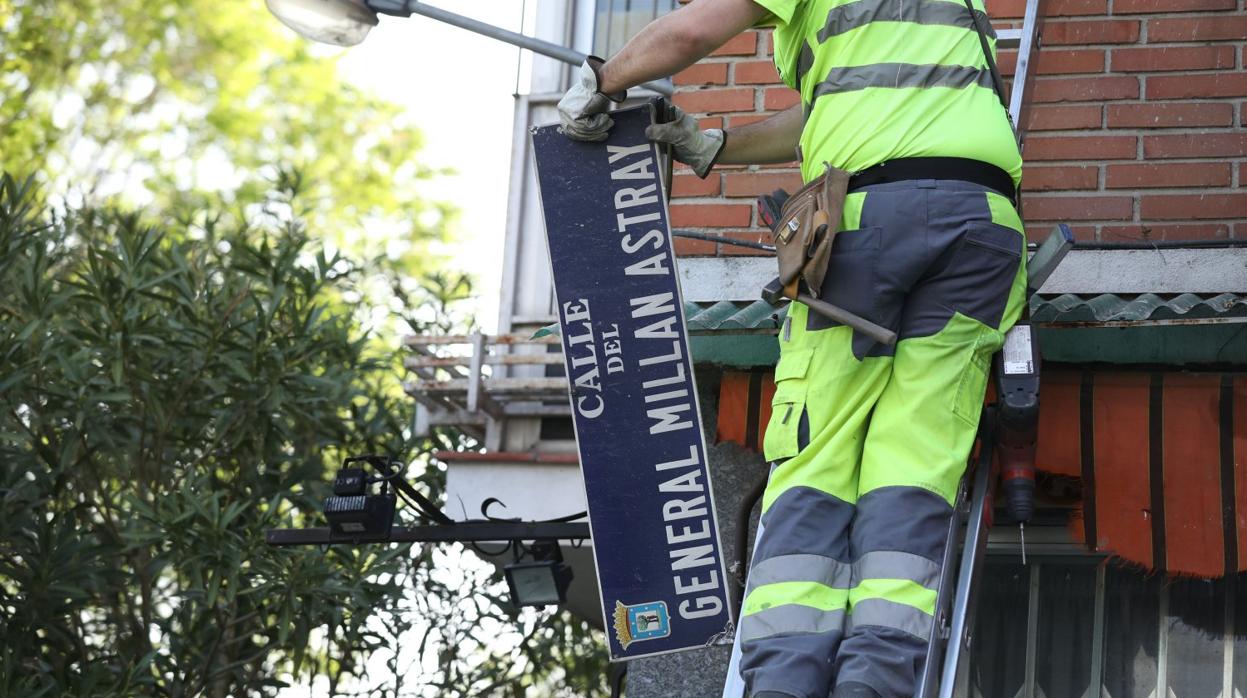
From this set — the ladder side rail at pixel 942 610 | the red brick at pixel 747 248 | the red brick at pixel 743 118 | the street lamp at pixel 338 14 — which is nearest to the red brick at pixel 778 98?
the red brick at pixel 743 118

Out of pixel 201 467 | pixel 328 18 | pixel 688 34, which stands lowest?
pixel 201 467

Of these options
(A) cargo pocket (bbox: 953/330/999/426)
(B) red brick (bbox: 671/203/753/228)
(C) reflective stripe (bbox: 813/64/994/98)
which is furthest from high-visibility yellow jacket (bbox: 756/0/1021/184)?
(B) red brick (bbox: 671/203/753/228)

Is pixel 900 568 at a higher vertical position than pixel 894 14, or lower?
lower

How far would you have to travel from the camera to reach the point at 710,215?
6082 mm

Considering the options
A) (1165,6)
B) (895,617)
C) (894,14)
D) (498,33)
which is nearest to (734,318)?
(894,14)

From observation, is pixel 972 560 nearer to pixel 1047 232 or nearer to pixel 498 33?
pixel 1047 232

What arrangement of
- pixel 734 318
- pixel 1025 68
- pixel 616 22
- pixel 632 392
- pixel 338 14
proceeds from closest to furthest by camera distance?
1. pixel 1025 68
2. pixel 632 392
3. pixel 734 318
4. pixel 338 14
5. pixel 616 22

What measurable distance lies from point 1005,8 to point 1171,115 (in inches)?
26.6

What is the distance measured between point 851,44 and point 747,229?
63.8 inches

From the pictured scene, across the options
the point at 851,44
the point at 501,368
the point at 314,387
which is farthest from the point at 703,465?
the point at 314,387

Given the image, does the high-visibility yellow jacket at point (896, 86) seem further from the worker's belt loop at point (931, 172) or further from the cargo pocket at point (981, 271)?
the cargo pocket at point (981, 271)

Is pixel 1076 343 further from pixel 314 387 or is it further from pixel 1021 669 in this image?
pixel 314 387

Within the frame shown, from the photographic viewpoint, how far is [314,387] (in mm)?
9133

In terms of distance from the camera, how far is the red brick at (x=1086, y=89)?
227 inches
